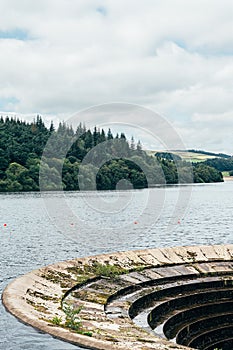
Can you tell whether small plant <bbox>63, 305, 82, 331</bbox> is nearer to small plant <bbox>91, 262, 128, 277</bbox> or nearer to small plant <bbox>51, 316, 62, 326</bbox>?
small plant <bbox>51, 316, 62, 326</bbox>

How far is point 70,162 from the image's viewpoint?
147250 millimetres

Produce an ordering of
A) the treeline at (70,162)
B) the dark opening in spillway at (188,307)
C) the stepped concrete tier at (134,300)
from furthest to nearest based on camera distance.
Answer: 1. the treeline at (70,162)
2. the dark opening in spillway at (188,307)
3. the stepped concrete tier at (134,300)

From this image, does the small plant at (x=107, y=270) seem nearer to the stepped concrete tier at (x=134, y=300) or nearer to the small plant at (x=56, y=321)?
the stepped concrete tier at (x=134, y=300)

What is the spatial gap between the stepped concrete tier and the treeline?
10660 cm

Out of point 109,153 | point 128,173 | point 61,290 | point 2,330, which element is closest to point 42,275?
point 61,290

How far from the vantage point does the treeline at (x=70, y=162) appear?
5531 inches

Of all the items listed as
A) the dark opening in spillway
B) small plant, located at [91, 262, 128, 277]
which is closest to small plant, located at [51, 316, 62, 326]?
the dark opening in spillway

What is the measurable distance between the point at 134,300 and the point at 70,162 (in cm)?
12856

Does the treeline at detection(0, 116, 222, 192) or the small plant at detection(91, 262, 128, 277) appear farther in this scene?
the treeline at detection(0, 116, 222, 192)

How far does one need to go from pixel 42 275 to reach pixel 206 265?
937 centimetres

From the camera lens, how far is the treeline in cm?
14050

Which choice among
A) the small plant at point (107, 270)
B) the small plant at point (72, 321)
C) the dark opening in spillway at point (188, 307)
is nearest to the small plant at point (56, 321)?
the small plant at point (72, 321)

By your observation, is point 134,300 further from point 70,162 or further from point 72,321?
point 70,162

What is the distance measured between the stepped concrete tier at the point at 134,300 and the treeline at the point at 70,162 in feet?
350
